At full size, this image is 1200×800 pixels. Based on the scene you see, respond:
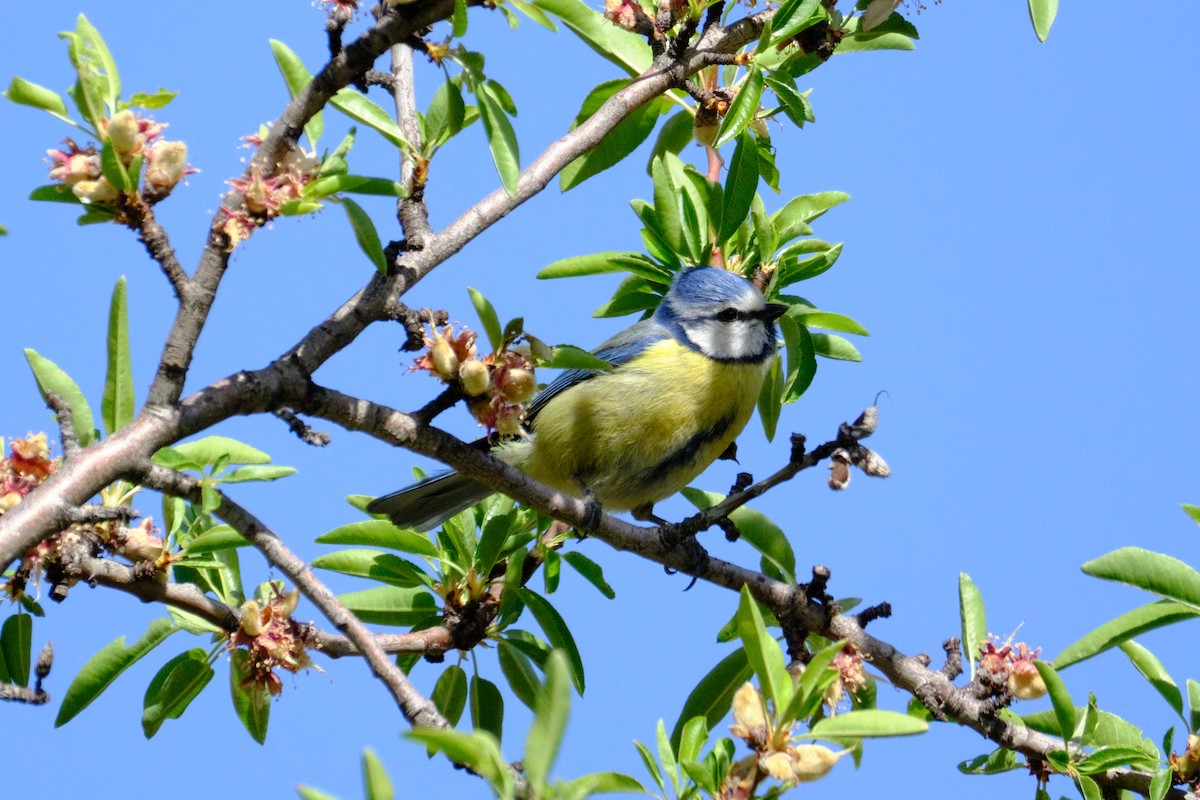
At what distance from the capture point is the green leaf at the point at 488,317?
2732 mm

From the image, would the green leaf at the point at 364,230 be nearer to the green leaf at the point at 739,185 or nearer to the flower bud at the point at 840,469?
the flower bud at the point at 840,469

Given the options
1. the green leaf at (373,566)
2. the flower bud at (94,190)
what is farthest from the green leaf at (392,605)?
the flower bud at (94,190)

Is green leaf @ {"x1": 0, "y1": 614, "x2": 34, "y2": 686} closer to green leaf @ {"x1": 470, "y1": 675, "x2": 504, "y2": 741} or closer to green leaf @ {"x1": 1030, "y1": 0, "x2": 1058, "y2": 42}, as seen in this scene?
green leaf @ {"x1": 470, "y1": 675, "x2": 504, "y2": 741}

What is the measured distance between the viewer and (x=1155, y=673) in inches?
131

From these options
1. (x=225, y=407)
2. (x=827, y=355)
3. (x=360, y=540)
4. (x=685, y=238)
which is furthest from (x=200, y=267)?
(x=827, y=355)

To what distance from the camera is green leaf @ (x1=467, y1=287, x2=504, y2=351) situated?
8.96 feet

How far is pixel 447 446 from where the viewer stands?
2814 millimetres

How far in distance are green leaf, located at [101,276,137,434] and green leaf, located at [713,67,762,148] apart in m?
1.64

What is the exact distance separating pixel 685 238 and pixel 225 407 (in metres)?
1.95

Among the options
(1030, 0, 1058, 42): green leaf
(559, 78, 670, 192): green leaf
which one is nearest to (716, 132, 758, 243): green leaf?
(559, 78, 670, 192): green leaf

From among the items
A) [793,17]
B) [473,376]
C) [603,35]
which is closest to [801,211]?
[793,17]

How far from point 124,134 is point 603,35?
1.21 m

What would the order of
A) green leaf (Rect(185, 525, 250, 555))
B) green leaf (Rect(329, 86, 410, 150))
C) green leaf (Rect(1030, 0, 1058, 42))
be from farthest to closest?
1. green leaf (Rect(185, 525, 250, 555))
2. green leaf (Rect(1030, 0, 1058, 42))
3. green leaf (Rect(329, 86, 410, 150))

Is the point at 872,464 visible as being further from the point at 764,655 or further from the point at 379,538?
the point at 379,538
